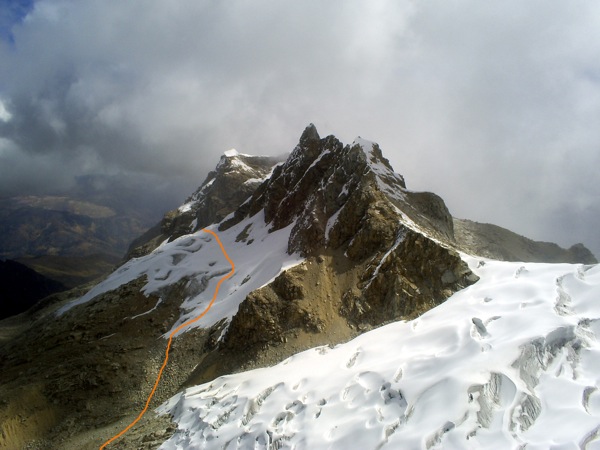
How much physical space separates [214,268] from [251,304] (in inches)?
632

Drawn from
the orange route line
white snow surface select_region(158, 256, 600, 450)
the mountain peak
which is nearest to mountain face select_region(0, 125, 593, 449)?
the orange route line

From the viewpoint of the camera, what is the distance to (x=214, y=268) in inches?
1692

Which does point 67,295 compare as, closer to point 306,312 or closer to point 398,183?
point 306,312

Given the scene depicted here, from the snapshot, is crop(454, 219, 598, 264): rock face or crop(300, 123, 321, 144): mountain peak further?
crop(454, 219, 598, 264): rock face

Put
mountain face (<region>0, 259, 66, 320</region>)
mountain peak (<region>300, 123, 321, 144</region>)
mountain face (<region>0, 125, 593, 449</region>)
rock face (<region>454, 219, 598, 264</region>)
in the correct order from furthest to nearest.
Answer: mountain face (<region>0, 259, 66, 320</region>) → rock face (<region>454, 219, 598, 264</region>) → mountain peak (<region>300, 123, 321, 144</region>) → mountain face (<region>0, 125, 593, 449</region>)

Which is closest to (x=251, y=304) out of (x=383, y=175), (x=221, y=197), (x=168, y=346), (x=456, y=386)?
(x=168, y=346)

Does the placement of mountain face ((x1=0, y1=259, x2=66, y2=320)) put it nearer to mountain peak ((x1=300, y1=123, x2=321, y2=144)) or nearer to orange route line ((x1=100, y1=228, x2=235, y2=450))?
orange route line ((x1=100, y1=228, x2=235, y2=450))

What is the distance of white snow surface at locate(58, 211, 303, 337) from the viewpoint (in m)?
34.1

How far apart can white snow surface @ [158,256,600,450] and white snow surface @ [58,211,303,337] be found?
678 inches

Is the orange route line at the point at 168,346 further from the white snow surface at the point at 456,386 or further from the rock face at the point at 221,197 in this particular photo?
the rock face at the point at 221,197

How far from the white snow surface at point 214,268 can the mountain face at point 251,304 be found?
0.75 feet

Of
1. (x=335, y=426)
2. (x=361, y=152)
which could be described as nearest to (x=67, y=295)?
(x=361, y=152)

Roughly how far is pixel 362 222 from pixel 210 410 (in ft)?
72.0

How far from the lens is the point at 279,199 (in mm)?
51938
